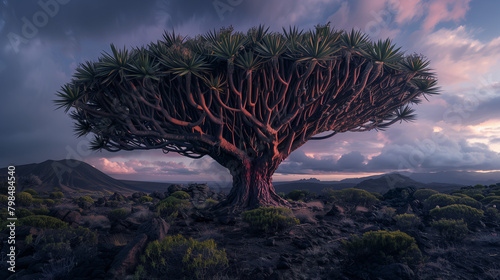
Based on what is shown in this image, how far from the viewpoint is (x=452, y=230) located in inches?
336

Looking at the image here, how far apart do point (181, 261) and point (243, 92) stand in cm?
739

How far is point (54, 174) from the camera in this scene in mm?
60656

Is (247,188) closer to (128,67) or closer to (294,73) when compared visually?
(294,73)

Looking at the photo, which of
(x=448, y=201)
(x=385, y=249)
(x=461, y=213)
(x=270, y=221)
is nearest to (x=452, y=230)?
(x=461, y=213)

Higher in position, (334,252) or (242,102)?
(242,102)

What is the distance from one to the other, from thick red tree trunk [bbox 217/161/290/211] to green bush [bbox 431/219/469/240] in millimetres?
5969

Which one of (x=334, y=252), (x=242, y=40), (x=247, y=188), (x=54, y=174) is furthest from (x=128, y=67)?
(x=54, y=174)

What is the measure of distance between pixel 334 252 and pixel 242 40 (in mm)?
7607

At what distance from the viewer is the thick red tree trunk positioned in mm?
11991

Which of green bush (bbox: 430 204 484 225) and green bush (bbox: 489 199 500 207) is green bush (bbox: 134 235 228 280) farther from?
green bush (bbox: 489 199 500 207)

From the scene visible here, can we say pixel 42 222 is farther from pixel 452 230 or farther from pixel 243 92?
pixel 452 230

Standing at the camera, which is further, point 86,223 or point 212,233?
point 86,223

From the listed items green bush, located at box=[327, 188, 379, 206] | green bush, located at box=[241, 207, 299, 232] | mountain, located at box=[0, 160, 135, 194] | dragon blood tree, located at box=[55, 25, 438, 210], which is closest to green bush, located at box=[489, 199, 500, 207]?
green bush, located at box=[327, 188, 379, 206]

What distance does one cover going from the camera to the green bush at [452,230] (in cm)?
838
